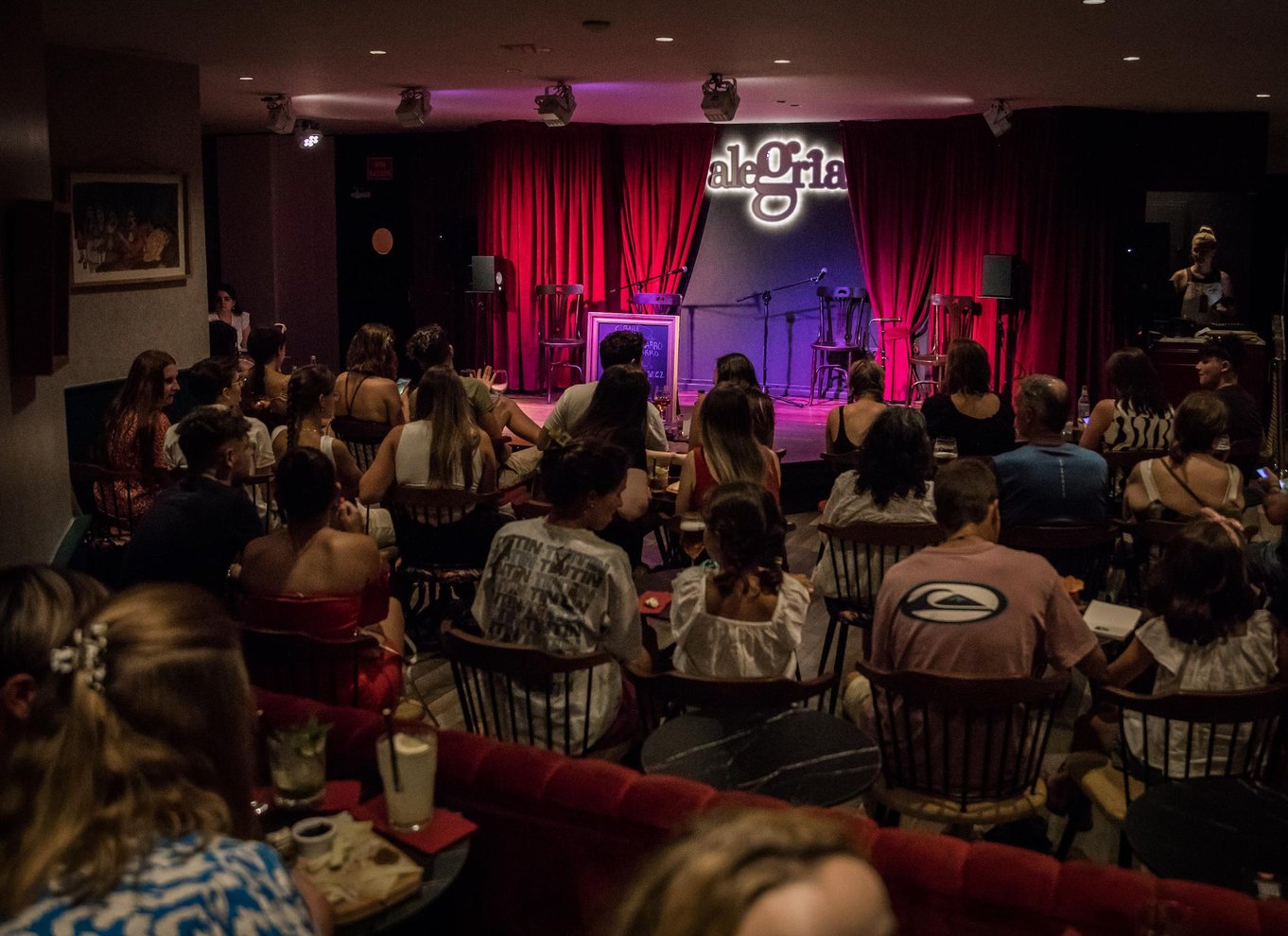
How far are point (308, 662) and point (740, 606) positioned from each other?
111cm

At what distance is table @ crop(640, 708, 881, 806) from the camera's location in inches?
102

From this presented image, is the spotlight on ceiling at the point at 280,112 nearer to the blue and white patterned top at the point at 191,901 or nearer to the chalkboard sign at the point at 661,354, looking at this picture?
the chalkboard sign at the point at 661,354

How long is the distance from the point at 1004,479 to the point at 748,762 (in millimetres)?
2433

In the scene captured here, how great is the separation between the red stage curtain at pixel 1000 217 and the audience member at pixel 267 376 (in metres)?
6.14

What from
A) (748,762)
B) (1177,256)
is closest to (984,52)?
(748,762)

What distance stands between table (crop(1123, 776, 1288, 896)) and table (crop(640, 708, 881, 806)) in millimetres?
538

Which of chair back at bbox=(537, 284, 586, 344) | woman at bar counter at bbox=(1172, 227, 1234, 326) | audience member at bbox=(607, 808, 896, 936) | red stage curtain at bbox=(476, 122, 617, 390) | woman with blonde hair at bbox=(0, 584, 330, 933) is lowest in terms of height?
woman with blonde hair at bbox=(0, 584, 330, 933)

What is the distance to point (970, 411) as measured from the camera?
19.5 feet

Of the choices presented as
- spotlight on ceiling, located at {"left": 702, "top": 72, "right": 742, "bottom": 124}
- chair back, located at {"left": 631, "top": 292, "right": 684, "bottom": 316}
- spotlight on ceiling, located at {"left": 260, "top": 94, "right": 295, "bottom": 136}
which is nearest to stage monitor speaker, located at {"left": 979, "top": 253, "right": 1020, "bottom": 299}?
spotlight on ceiling, located at {"left": 702, "top": 72, "right": 742, "bottom": 124}

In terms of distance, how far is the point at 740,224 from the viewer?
1258cm

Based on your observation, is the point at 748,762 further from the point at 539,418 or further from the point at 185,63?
the point at 539,418

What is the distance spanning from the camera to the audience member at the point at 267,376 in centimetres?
675

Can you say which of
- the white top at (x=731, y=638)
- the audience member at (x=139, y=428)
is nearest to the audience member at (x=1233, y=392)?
the white top at (x=731, y=638)

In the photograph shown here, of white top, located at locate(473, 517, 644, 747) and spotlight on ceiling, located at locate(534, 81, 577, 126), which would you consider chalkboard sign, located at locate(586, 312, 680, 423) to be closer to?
spotlight on ceiling, located at locate(534, 81, 577, 126)
